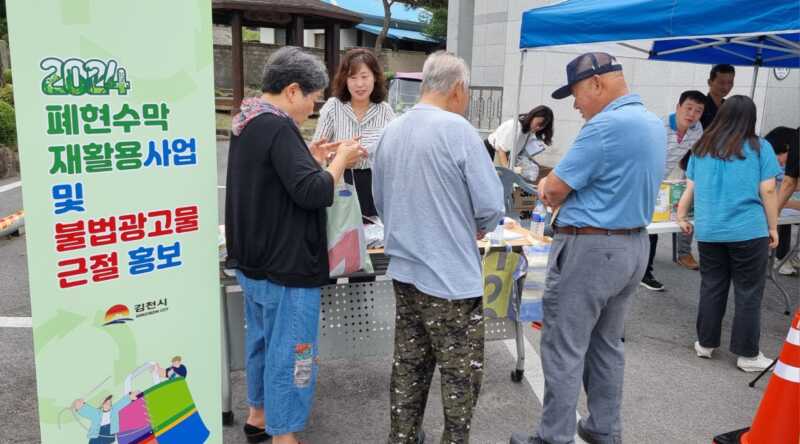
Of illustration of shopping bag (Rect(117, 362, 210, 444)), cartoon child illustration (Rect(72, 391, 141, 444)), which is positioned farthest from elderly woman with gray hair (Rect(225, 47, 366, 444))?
cartoon child illustration (Rect(72, 391, 141, 444))

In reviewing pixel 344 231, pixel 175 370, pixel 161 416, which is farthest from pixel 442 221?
pixel 161 416

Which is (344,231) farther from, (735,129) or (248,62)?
(248,62)

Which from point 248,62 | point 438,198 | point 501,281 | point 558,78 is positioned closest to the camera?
point 438,198

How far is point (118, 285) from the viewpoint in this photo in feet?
5.88

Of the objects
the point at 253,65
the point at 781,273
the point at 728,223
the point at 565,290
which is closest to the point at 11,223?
the point at 565,290

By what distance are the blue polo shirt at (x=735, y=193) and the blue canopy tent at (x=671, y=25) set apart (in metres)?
0.69

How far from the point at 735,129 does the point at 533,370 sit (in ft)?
5.94

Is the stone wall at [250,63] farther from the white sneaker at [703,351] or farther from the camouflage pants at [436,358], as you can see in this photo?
the camouflage pants at [436,358]

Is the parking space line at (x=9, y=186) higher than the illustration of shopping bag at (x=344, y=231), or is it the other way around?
the illustration of shopping bag at (x=344, y=231)

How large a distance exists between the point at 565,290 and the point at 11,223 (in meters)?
5.38

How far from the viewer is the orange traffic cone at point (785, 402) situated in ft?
8.05

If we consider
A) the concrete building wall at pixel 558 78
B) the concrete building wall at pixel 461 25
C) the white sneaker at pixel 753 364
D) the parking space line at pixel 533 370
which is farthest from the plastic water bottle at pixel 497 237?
the concrete building wall at pixel 461 25

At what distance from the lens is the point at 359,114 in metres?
3.44

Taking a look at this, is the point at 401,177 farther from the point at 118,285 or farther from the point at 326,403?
the point at 326,403
